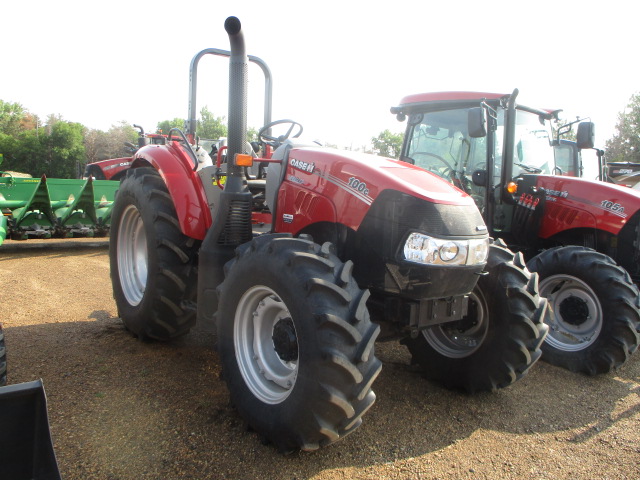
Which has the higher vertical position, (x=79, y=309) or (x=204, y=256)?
(x=204, y=256)

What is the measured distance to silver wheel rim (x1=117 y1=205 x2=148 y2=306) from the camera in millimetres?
4035

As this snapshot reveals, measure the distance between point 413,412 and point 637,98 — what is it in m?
36.2

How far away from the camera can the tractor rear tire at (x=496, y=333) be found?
2906 mm

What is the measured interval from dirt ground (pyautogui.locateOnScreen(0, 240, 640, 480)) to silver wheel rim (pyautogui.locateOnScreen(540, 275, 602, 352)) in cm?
32

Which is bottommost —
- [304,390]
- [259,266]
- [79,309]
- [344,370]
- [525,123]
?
[79,309]

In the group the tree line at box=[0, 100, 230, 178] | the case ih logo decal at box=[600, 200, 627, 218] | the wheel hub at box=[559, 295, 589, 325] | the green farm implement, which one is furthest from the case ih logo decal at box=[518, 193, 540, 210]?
the tree line at box=[0, 100, 230, 178]

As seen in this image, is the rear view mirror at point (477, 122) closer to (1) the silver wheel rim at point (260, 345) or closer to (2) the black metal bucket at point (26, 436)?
(1) the silver wheel rim at point (260, 345)

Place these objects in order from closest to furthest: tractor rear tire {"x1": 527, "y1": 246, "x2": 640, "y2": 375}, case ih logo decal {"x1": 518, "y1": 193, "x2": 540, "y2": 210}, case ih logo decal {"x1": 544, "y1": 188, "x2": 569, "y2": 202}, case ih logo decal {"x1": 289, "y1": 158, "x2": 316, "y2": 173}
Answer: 1. case ih logo decal {"x1": 289, "y1": 158, "x2": 316, "y2": 173}
2. tractor rear tire {"x1": 527, "y1": 246, "x2": 640, "y2": 375}
3. case ih logo decal {"x1": 544, "y1": 188, "x2": 569, "y2": 202}
4. case ih logo decal {"x1": 518, "y1": 193, "x2": 540, "y2": 210}

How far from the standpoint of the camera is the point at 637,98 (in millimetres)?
31500

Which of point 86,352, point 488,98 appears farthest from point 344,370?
point 488,98

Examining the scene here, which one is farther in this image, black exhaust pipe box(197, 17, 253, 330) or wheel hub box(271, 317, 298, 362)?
black exhaust pipe box(197, 17, 253, 330)

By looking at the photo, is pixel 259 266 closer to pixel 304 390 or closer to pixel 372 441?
pixel 304 390

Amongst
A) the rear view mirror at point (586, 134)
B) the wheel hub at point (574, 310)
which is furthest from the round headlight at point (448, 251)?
the rear view mirror at point (586, 134)

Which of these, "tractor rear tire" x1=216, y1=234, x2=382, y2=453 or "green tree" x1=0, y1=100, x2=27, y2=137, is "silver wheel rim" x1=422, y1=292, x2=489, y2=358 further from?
"green tree" x1=0, y1=100, x2=27, y2=137
